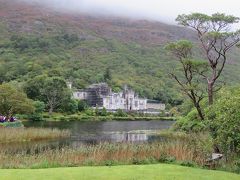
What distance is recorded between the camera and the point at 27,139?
130ft

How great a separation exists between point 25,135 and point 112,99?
96.1m

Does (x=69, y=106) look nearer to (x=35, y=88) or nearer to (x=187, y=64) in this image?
(x=35, y=88)

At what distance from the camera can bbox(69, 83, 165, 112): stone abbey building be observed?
129500 mm

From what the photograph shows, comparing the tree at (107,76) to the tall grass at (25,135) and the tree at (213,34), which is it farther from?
the tree at (213,34)

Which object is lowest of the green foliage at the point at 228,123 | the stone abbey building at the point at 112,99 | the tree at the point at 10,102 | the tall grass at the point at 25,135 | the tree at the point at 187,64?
the stone abbey building at the point at 112,99

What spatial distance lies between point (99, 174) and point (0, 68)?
114206mm

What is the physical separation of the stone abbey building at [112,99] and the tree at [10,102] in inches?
2555

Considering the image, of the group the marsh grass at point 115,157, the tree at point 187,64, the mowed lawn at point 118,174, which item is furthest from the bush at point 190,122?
the mowed lawn at point 118,174

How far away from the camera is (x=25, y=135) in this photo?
39.3 m

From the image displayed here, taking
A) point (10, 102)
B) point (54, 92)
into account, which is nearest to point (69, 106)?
point (54, 92)

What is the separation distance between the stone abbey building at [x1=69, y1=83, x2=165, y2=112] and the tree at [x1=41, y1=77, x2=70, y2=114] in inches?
911

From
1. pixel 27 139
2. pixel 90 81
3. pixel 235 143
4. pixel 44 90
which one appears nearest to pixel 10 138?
pixel 27 139

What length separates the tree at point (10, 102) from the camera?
172 ft

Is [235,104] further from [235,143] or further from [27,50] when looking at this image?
[27,50]
